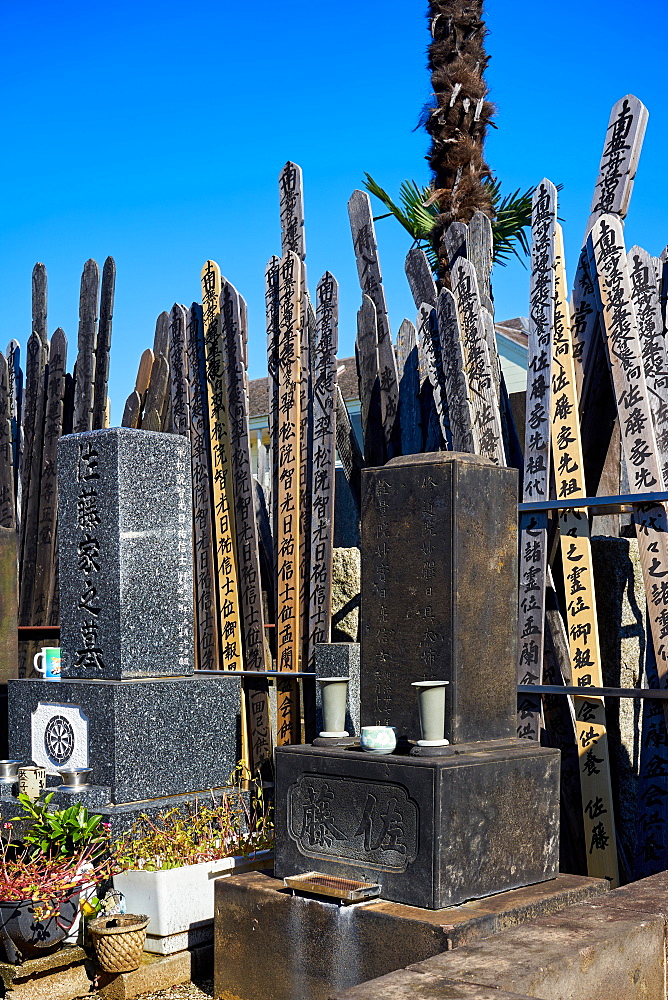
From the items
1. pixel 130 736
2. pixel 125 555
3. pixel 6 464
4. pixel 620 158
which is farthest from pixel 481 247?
pixel 6 464

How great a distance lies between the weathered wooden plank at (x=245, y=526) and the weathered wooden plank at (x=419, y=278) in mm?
1115

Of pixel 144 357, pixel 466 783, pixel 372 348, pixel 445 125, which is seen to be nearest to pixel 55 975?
pixel 466 783

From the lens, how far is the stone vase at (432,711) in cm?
402

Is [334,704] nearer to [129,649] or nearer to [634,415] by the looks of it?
[129,649]

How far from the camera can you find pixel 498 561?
4348 millimetres

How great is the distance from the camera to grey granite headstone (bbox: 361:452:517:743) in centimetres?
417

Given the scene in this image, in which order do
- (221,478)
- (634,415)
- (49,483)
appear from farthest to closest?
1. (49,483)
2. (221,478)
3. (634,415)

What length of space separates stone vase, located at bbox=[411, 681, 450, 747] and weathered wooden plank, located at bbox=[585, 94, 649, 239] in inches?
95.2

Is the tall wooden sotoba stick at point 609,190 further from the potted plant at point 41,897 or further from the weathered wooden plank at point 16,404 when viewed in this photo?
the weathered wooden plank at point 16,404

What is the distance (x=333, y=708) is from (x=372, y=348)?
2.31 m

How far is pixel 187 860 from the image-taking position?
4977mm

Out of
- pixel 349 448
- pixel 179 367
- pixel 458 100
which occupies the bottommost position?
pixel 349 448

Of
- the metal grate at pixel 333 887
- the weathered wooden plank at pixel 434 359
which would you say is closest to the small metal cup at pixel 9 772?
the metal grate at pixel 333 887

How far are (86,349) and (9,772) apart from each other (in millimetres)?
3404
